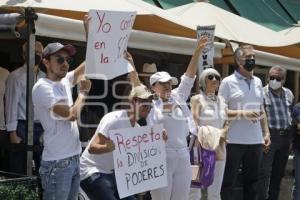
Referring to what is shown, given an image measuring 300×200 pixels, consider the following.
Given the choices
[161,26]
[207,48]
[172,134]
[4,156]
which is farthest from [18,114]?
[207,48]

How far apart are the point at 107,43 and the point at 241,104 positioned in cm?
203

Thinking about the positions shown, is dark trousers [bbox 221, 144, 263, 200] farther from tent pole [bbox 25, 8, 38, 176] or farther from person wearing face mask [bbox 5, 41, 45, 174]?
tent pole [bbox 25, 8, 38, 176]

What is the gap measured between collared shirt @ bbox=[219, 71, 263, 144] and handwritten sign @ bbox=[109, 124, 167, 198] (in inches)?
56.6

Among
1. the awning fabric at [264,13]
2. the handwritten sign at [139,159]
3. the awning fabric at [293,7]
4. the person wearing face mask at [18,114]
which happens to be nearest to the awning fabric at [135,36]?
the person wearing face mask at [18,114]

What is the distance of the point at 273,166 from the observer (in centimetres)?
791

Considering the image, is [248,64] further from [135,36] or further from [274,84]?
[135,36]

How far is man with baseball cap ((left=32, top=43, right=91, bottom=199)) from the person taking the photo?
4922mm


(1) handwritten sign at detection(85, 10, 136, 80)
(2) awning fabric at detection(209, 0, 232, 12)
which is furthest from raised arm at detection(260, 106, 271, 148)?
(2) awning fabric at detection(209, 0, 232, 12)

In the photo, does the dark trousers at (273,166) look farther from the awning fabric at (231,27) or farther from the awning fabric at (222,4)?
the awning fabric at (222,4)

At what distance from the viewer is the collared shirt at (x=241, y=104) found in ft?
22.8

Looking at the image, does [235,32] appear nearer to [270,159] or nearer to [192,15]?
[192,15]

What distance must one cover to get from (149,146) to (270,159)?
2.50 meters

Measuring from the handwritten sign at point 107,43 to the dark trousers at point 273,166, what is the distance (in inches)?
106

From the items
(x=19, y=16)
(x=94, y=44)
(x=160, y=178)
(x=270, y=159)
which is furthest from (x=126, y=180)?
(x=270, y=159)
